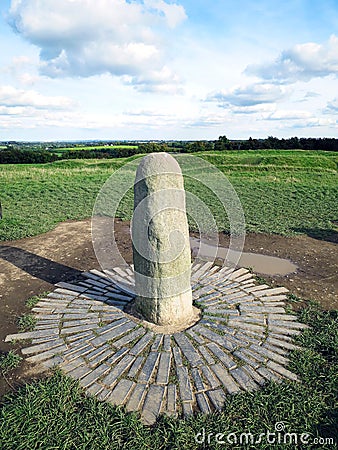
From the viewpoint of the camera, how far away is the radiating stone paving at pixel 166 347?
12.0 feet

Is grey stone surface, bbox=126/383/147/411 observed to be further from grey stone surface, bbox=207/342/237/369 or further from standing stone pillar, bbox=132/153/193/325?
standing stone pillar, bbox=132/153/193/325

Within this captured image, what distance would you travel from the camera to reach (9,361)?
418cm

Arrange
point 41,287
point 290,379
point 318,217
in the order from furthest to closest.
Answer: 1. point 318,217
2. point 41,287
3. point 290,379

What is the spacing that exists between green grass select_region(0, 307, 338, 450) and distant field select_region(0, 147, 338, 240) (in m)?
6.83

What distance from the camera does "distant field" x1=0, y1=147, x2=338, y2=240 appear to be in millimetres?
10961

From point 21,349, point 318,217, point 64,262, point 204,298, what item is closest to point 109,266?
point 64,262

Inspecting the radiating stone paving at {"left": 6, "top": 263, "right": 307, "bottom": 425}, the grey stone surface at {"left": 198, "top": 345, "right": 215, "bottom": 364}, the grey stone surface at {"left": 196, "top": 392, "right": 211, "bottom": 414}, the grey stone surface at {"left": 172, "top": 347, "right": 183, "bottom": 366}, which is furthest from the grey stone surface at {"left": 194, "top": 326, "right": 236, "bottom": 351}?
the grey stone surface at {"left": 196, "top": 392, "right": 211, "bottom": 414}

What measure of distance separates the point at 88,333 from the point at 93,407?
1.43 m

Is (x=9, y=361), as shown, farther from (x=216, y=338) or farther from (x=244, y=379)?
(x=244, y=379)

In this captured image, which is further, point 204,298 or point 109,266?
point 109,266

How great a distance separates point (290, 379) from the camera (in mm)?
3836

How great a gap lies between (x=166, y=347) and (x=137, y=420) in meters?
1.20

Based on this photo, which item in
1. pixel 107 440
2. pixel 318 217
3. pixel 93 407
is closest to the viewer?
pixel 107 440

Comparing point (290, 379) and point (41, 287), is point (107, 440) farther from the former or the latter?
point (41, 287)
